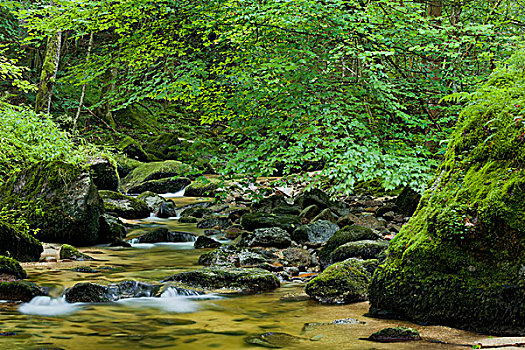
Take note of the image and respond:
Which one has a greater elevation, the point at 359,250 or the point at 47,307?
the point at 359,250

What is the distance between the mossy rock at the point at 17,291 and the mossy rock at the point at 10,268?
0.56m

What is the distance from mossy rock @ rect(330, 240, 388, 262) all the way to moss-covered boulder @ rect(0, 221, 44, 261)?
16.6ft

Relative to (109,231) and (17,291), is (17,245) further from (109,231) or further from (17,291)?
(109,231)

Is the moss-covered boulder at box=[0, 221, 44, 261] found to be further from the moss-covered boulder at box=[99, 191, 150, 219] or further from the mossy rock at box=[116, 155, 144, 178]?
the mossy rock at box=[116, 155, 144, 178]

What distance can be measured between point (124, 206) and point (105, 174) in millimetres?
2562

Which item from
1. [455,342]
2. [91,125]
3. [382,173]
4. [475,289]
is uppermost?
[91,125]

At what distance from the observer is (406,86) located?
9.37 m

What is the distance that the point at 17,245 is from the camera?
7.34 metres

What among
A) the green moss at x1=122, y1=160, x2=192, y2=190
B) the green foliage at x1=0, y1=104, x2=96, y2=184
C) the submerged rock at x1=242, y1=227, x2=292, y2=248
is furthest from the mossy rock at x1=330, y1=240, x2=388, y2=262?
the green moss at x1=122, y1=160, x2=192, y2=190

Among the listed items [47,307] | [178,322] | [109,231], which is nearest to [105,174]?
[109,231]

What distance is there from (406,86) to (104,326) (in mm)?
7583

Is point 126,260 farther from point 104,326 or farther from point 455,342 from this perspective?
point 455,342

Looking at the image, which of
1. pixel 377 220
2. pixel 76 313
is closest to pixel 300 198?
pixel 377 220

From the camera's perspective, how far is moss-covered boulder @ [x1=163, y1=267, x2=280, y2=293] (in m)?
6.05
